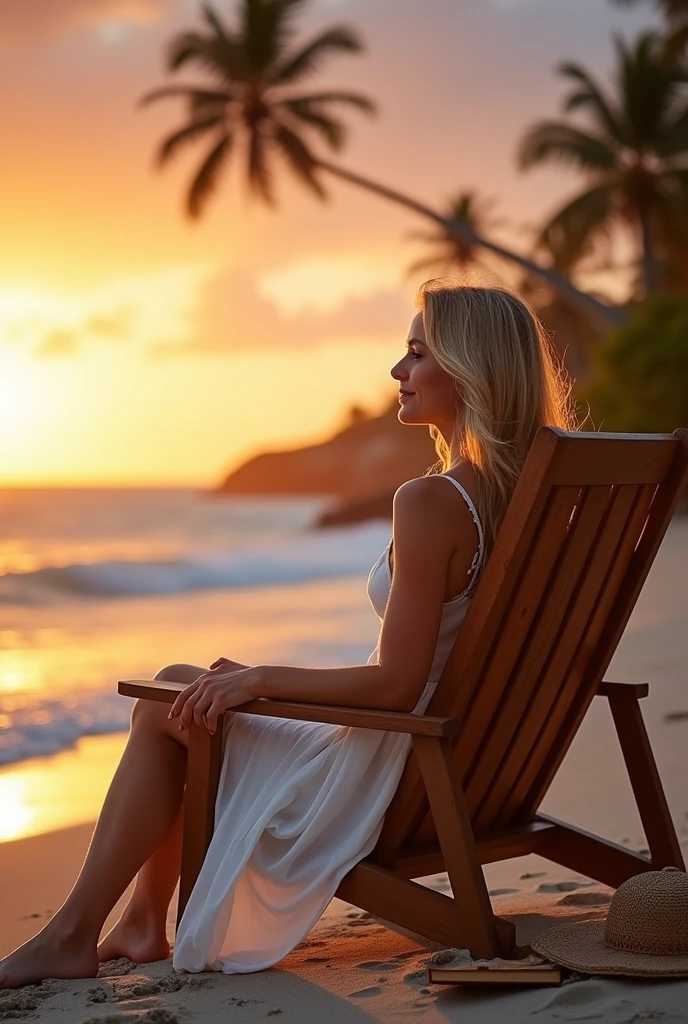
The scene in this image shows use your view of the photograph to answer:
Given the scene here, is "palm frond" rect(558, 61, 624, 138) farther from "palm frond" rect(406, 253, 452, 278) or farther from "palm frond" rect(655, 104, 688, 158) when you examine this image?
"palm frond" rect(406, 253, 452, 278)

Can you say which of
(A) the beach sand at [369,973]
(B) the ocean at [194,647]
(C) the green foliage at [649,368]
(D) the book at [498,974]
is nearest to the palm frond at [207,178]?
(B) the ocean at [194,647]

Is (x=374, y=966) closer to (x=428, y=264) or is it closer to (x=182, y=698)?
(x=182, y=698)

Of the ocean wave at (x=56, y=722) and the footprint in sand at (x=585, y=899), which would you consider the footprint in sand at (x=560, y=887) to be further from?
the ocean wave at (x=56, y=722)

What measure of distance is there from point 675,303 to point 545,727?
21.9m

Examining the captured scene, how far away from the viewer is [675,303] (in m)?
23.5

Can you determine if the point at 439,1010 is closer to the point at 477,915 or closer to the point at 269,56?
the point at 477,915

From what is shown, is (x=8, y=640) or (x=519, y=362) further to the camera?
(x=8, y=640)

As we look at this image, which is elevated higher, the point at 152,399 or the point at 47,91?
the point at 152,399

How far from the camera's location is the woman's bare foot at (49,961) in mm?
2693

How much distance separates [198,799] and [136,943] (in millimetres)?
433

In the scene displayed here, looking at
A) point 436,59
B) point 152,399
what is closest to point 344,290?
point 436,59

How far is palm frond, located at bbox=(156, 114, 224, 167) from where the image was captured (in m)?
27.4

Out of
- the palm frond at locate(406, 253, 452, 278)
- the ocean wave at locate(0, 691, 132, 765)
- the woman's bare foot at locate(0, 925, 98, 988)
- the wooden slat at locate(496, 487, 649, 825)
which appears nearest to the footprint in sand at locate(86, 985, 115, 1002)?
the woman's bare foot at locate(0, 925, 98, 988)

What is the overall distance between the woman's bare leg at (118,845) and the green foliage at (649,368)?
68.3 feet
